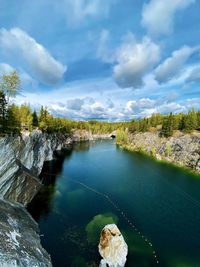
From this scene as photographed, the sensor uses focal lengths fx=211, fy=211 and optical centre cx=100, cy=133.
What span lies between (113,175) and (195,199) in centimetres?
2646

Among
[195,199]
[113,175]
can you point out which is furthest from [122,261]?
[113,175]

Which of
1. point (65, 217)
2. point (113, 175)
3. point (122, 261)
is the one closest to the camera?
point (122, 261)

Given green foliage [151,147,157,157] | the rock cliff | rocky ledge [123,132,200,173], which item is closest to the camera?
the rock cliff

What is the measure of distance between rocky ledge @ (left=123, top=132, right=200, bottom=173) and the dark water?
1534 centimetres

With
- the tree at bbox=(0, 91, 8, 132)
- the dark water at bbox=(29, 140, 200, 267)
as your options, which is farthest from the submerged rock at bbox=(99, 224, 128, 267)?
the tree at bbox=(0, 91, 8, 132)

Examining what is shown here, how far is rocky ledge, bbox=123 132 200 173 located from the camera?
85588mm

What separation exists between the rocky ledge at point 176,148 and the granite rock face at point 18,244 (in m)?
66.6

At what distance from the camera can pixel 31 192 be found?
43.8 metres

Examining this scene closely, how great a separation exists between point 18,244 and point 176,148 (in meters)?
89.6

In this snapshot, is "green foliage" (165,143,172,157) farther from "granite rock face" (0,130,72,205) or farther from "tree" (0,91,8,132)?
"tree" (0,91,8,132)

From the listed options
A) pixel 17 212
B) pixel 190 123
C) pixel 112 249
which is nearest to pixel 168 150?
pixel 190 123

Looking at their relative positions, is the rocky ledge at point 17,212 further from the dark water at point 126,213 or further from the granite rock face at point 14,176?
the dark water at point 126,213

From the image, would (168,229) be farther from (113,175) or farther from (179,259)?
(113,175)

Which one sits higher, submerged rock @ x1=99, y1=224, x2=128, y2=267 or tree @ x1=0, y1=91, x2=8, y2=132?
tree @ x1=0, y1=91, x2=8, y2=132
